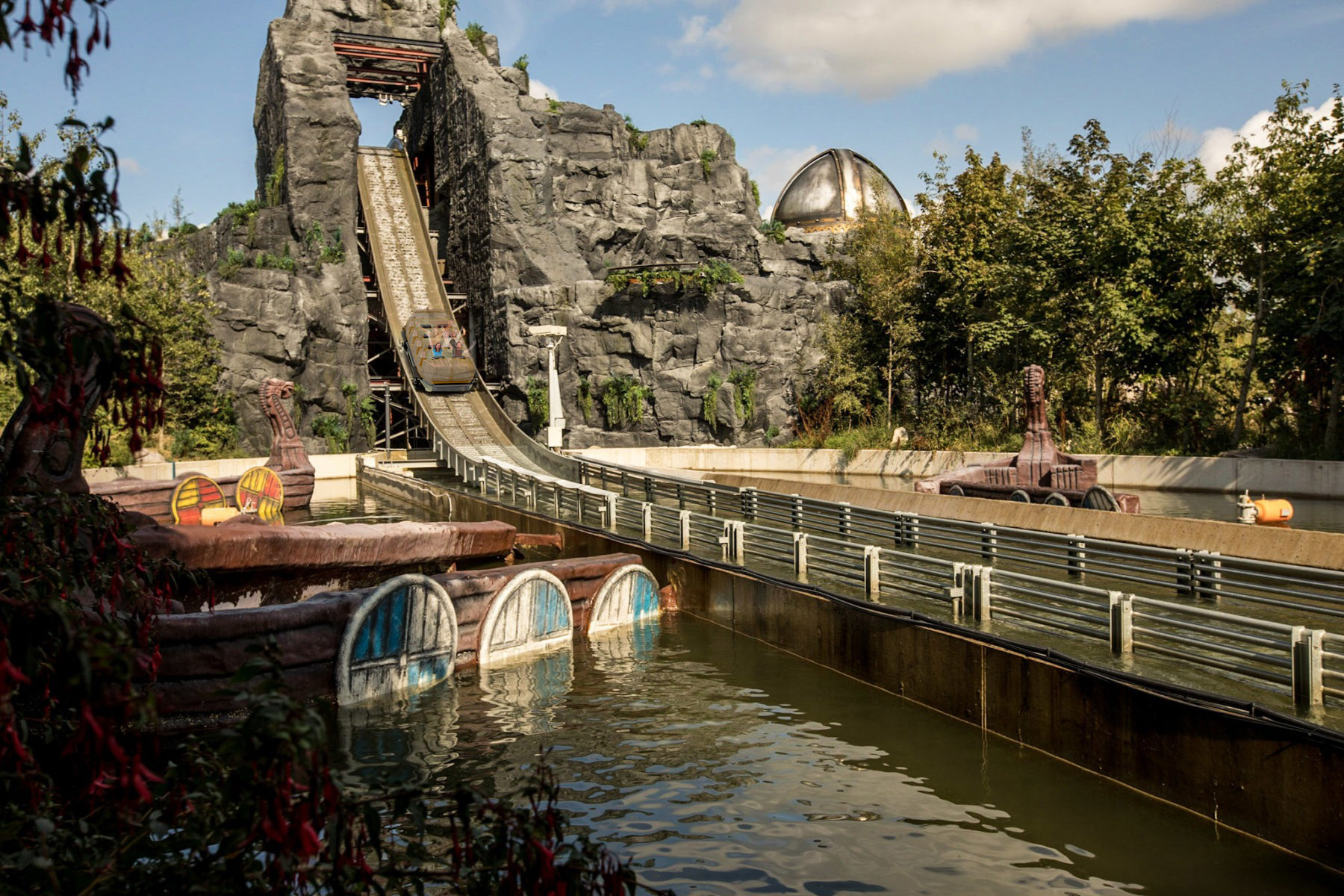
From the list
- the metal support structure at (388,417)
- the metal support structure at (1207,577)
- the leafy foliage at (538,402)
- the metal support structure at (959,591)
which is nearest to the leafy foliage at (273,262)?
the metal support structure at (388,417)

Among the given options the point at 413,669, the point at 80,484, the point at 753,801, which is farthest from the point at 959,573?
the point at 80,484

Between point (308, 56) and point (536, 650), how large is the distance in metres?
45.2

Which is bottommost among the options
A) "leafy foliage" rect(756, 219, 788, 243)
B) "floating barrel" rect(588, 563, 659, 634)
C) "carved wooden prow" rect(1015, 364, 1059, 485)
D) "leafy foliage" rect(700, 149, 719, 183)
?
"floating barrel" rect(588, 563, 659, 634)

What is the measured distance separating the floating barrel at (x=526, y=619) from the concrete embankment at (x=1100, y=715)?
2786 millimetres

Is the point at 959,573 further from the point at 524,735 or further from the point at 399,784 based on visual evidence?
the point at 399,784

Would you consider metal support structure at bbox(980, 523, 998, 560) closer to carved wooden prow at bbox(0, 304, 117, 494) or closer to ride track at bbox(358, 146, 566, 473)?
carved wooden prow at bbox(0, 304, 117, 494)

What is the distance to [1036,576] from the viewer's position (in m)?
12.0

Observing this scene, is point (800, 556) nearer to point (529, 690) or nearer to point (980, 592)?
point (980, 592)

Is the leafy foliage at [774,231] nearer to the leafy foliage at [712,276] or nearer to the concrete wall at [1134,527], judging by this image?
the leafy foliage at [712,276]

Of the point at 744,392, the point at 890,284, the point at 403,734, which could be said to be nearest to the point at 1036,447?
the point at 403,734

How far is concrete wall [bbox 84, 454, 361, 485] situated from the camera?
32562mm

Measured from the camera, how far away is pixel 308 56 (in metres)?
51.2

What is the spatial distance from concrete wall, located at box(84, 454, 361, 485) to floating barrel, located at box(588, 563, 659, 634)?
715 inches

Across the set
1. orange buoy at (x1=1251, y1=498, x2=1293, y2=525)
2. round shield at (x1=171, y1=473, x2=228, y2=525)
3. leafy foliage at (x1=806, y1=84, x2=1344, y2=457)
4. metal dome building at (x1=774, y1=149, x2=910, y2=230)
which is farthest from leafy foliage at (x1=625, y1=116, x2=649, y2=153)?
orange buoy at (x1=1251, y1=498, x2=1293, y2=525)
